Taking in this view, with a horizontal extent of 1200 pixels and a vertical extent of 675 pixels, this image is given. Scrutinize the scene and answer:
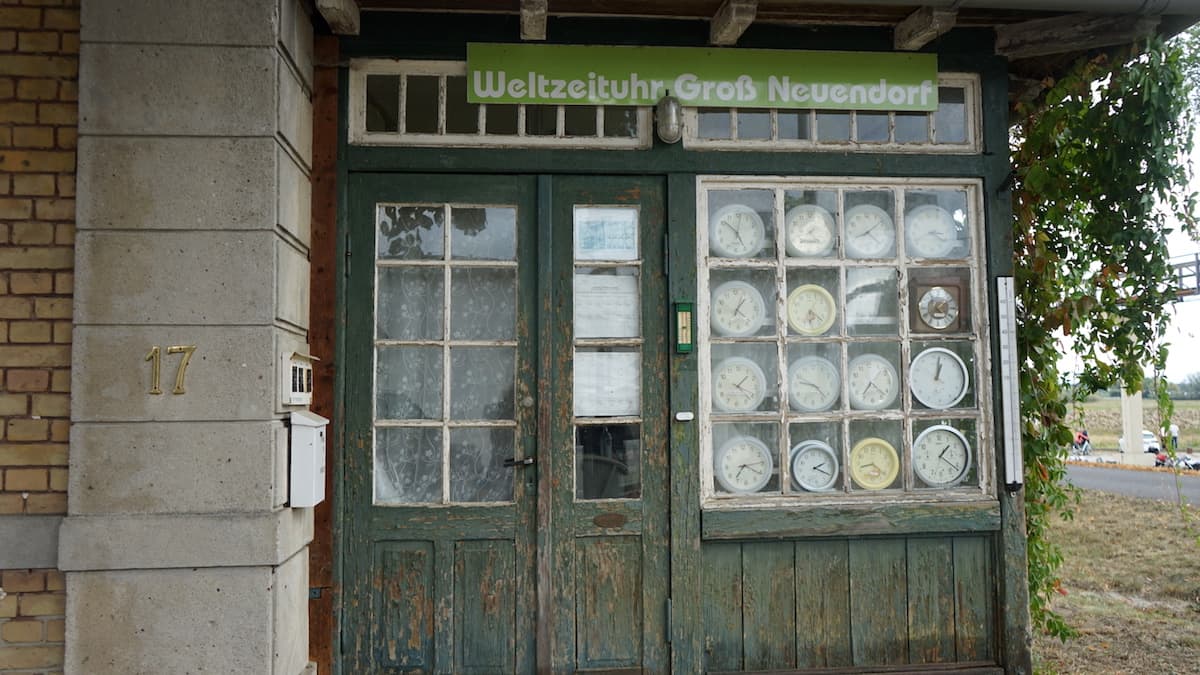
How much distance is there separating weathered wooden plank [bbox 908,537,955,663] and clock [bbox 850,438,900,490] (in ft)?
1.05

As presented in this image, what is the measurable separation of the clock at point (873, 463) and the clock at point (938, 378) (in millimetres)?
312

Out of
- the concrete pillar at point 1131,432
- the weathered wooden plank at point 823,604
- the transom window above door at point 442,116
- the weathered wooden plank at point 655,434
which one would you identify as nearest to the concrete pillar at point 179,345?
the transom window above door at point 442,116

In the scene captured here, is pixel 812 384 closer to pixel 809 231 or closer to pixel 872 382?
pixel 872 382

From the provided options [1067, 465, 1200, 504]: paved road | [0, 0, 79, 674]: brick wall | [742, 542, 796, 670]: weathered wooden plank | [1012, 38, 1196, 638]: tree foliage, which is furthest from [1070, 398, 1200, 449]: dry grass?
[0, 0, 79, 674]: brick wall

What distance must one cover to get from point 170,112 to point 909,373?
3519 mm

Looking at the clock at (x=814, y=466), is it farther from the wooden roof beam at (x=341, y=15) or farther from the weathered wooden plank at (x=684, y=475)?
the wooden roof beam at (x=341, y=15)

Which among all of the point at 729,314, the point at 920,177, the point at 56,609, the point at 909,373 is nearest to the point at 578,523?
the point at 729,314

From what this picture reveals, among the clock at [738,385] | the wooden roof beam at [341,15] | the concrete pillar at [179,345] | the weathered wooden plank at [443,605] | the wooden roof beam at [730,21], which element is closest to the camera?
the concrete pillar at [179,345]

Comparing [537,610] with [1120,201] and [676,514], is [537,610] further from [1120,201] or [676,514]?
[1120,201]

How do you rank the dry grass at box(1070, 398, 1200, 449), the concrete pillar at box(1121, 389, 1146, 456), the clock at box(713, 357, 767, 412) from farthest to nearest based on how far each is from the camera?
the dry grass at box(1070, 398, 1200, 449) < the concrete pillar at box(1121, 389, 1146, 456) < the clock at box(713, 357, 767, 412)

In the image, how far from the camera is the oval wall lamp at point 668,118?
3727 millimetres

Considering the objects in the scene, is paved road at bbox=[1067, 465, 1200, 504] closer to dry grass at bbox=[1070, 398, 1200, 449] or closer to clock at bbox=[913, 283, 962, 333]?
dry grass at bbox=[1070, 398, 1200, 449]

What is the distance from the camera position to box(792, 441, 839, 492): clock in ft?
12.7

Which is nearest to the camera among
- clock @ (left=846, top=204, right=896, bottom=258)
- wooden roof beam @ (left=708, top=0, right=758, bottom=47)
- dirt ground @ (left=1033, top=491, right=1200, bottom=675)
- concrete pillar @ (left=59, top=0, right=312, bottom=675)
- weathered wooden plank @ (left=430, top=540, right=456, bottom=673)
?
concrete pillar @ (left=59, top=0, right=312, bottom=675)
